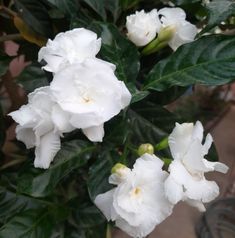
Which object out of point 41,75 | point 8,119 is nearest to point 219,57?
point 41,75

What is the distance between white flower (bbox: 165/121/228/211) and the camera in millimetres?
382

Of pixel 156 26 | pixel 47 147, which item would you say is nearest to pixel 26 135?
pixel 47 147

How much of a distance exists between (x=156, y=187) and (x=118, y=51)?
0.20 meters

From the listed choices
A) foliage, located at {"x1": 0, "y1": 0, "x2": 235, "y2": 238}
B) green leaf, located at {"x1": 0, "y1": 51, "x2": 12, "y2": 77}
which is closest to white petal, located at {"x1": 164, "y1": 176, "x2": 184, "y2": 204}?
foliage, located at {"x1": 0, "y1": 0, "x2": 235, "y2": 238}

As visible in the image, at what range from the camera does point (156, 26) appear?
0.55 metres

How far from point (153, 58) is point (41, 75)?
18 centimetres

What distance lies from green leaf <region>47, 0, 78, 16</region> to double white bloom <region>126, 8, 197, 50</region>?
80 millimetres

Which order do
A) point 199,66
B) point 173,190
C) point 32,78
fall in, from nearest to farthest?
point 173,190, point 199,66, point 32,78

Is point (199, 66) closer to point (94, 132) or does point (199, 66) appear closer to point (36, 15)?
point (94, 132)

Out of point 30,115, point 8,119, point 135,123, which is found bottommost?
point 8,119

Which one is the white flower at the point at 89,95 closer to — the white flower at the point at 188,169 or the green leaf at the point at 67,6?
the white flower at the point at 188,169

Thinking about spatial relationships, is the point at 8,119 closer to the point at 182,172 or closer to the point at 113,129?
the point at 113,129

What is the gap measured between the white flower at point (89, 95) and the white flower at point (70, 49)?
2 cm

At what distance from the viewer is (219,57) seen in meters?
0.47
